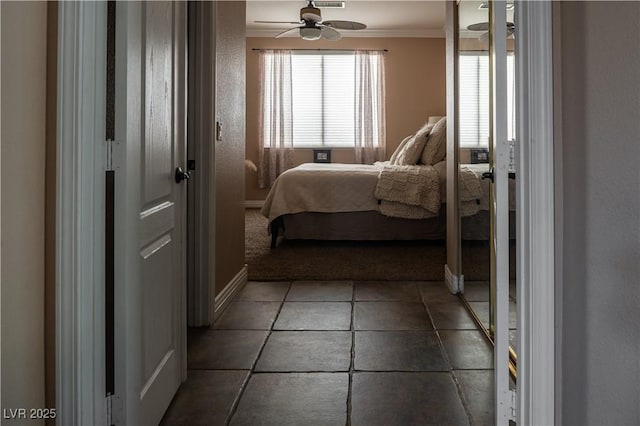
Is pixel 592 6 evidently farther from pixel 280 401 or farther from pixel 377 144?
pixel 377 144

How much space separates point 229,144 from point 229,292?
94 centimetres

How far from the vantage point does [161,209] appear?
1.81 metres

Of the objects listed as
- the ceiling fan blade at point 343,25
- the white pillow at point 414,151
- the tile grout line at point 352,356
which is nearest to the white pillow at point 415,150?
the white pillow at point 414,151

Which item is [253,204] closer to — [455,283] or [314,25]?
[314,25]

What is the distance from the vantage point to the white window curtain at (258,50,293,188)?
8.21 metres

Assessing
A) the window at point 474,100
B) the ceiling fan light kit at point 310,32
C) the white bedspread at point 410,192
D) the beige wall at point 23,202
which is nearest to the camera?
the beige wall at point 23,202

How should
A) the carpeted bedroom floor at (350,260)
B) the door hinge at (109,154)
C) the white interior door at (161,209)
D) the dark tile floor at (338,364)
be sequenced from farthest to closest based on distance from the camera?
1. the carpeted bedroom floor at (350,260)
2. the dark tile floor at (338,364)
3. the white interior door at (161,209)
4. the door hinge at (109,154)

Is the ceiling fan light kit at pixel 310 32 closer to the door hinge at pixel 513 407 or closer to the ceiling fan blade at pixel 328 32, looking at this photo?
the ceiling fan blade at pixel 328 32

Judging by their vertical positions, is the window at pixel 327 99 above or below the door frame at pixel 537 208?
above

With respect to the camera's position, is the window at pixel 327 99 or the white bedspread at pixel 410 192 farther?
the window at pixel 327 99

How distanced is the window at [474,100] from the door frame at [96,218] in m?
1.47

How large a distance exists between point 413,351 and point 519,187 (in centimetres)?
132

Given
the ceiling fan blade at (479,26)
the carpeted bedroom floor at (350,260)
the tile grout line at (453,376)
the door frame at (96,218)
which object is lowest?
the tile grout line at (453,376)

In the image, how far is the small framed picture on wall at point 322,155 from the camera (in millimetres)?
8320
